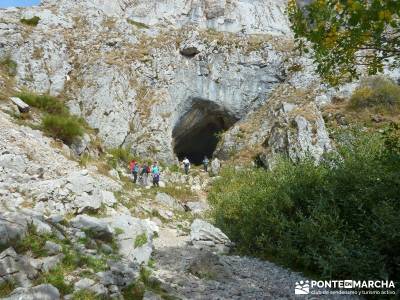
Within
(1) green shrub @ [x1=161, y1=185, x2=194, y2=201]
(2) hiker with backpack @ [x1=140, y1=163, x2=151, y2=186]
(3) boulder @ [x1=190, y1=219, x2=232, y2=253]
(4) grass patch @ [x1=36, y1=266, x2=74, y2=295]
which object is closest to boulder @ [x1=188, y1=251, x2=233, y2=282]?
(3) boulder @ [x1=190, y1=219, x2=232, y2=253]

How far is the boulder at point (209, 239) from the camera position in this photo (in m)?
12.8

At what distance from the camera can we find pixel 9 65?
98.4 feet

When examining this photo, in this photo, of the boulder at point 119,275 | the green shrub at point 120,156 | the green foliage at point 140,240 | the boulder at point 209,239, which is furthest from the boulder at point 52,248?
the green shrub at point 120,156

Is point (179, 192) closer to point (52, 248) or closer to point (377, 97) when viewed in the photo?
point (52, 248)

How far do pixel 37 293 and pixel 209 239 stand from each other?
7.41m

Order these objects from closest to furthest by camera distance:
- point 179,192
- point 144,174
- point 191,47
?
point 179,192
point 144,174
point 191,47

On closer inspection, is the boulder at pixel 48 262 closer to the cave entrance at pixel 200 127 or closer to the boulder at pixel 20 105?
the boulder at pixel 20 105

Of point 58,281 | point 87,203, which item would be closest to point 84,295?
point 58,281

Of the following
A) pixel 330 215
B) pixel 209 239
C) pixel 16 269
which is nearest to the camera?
pixel 16 269

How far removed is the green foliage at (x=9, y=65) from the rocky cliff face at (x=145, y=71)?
425 mm

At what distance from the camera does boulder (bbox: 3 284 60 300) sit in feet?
20.3

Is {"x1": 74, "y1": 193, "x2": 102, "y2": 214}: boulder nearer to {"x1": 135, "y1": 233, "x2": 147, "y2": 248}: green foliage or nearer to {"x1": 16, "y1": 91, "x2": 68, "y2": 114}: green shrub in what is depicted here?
{"x1": 135, "y1": 233, "x2": 147, "y2": 248}: green foliage

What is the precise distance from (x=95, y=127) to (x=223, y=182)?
11.7 metres

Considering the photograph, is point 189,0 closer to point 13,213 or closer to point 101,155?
point 101,155
